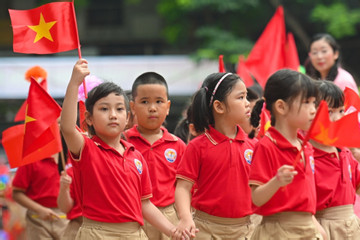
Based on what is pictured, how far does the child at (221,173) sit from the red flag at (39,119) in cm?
91

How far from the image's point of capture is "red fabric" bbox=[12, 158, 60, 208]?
637 cm

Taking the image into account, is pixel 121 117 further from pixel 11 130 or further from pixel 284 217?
pixel 11 130

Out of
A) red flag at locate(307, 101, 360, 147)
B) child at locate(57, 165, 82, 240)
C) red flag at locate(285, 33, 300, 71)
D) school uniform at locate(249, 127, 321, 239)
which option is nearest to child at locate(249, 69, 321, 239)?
school uniform at locate(249, 127, 321, 239)

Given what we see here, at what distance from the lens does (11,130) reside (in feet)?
19.0

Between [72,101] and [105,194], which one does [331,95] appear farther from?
[72,101]

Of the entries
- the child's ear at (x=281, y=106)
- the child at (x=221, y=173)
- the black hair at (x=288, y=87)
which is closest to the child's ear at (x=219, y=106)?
the child at (x=221, y=173)

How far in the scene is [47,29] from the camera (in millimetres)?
4809

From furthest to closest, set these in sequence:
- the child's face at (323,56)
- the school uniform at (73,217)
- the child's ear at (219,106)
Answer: the child's face at (323,56), the school uniform at (73,217), the child's ear at (219,106)

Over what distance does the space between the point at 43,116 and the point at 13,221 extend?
6.37 meters

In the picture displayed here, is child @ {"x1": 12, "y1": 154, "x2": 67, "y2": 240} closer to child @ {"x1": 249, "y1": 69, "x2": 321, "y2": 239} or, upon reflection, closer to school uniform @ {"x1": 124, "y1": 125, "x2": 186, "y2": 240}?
school uniform @ {"x1": 124, "y1": 125, "x2": 186, "y2": 240}

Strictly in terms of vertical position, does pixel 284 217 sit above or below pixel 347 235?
above

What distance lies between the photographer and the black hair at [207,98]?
184 inches

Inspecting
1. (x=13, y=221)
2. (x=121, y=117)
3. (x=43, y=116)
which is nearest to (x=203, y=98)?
(x=121, y=117)

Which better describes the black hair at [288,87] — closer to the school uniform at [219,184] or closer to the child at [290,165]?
the child at [290,165]
